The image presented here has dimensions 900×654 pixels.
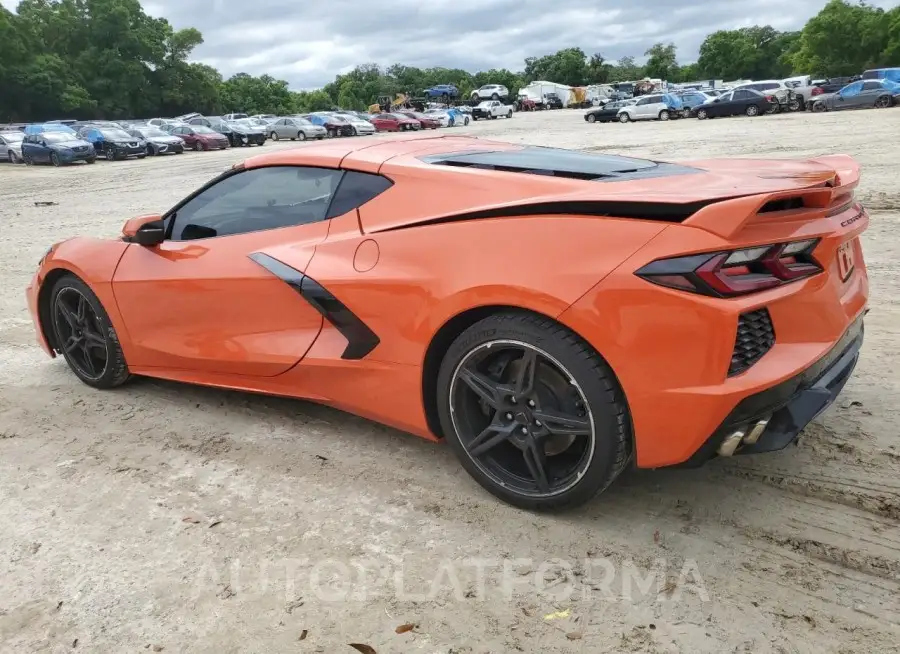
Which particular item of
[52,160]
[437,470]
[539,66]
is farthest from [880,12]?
[437,470]

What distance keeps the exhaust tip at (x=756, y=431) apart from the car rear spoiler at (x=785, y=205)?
624mm

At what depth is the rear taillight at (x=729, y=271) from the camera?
7.27 feet

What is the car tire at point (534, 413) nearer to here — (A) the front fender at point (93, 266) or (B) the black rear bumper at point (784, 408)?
(B) the black rear bumper at point (784, 408)

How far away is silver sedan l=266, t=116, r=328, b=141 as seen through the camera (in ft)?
130

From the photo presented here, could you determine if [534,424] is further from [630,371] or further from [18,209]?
[18,209]

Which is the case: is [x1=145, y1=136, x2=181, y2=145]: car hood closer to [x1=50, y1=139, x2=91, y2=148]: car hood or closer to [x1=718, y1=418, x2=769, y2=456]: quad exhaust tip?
[x1=50, y1=139, x2=91, y2=148]: car hood

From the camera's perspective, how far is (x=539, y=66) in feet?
413

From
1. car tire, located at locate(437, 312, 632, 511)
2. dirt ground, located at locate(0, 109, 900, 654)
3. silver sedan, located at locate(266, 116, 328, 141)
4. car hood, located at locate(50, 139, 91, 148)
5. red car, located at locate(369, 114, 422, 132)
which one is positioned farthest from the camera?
red car, located at locate(369, 114, 422, 132)

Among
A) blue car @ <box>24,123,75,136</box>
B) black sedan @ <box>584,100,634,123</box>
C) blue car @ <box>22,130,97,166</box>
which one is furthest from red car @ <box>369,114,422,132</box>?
blue car @ <box>22,130,97,166</box>

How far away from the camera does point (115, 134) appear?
29.8 metres

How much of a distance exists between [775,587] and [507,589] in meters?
0.86

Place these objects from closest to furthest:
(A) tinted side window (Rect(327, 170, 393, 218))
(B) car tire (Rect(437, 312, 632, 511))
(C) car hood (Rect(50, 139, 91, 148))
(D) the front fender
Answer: (B) car tire (Rect(437, 312, 632, 511)) < (A) tinted side window (Rect(327, 170, 393, 218)) < (D) the front fender < (C) car hood (Rect(50, 139, 91, 148))

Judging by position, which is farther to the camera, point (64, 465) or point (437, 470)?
point (64, 465)

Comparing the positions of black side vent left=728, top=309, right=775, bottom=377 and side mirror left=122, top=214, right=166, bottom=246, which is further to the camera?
side mirror left=122, top=214, right=166, bottom=246
